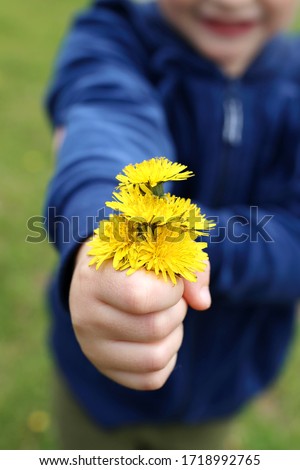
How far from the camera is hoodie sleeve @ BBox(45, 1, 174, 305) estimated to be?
2.50 feet

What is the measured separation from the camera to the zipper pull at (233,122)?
1.18m

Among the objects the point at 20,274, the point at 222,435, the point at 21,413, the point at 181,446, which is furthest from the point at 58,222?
the point at 20,274

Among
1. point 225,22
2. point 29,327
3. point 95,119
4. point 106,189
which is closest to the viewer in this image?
point 106,189

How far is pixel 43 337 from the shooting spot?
2.23 m

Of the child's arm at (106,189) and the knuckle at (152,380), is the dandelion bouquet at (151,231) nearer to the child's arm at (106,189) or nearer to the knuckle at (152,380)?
the child's arm at (106,189)

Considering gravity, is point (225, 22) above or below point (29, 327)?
above

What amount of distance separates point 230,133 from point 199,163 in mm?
89

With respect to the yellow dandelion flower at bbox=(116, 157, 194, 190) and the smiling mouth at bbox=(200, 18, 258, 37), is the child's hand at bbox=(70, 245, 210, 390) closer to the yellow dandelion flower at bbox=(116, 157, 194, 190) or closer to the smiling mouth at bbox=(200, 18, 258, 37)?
the yellow dandelion flower at bbox=(116, 157, 194, 190)

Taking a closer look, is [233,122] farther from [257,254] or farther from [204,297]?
[204,297]

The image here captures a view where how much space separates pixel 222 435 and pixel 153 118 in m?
0.93

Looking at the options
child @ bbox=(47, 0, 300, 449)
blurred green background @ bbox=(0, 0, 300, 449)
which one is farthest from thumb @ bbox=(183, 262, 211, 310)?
blurred green background @ bbox=(0, 0, 300, 449)

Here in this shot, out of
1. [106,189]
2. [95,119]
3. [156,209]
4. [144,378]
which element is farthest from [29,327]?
[156,209]

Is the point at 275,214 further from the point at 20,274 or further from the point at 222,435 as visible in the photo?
the point at 20,274

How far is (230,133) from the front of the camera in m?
1.18
